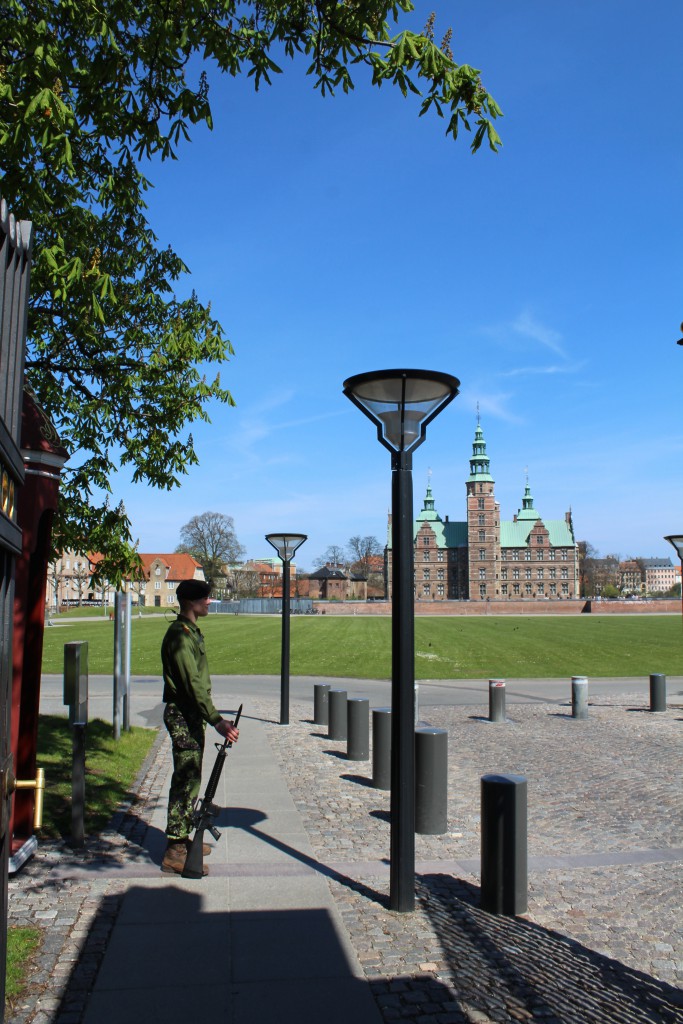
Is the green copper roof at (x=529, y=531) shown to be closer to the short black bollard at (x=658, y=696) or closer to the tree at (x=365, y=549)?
the tree at (x=365, y=549)

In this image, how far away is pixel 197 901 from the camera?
219 inches

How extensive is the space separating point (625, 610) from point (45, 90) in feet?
305

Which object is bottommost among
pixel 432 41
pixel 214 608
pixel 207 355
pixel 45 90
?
pixel 214 608

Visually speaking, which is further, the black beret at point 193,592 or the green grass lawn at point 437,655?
the green grass lawn at point 437,655

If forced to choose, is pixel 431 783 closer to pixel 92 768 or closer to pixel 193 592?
pixel 193 592

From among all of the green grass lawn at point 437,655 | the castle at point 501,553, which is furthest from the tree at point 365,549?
the green grass lawn at point 437,655

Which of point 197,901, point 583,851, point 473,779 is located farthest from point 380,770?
point 197,901

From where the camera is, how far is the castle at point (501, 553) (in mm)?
128000

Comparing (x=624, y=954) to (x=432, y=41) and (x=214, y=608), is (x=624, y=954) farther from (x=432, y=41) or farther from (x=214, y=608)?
(x=214, y=608)

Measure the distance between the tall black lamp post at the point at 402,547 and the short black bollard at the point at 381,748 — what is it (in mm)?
3875

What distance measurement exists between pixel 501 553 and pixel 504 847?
126m

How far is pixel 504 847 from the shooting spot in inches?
221

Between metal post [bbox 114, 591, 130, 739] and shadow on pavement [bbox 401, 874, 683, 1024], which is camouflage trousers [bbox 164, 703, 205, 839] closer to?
shadow on pavement [bbox 401, 874, 683, 1024]

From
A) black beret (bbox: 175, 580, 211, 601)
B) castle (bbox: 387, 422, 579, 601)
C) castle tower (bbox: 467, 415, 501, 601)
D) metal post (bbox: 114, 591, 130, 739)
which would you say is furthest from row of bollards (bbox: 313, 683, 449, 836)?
castle tower (bbox: 467, 415, 501, 601)
